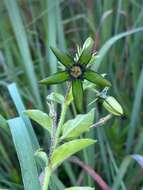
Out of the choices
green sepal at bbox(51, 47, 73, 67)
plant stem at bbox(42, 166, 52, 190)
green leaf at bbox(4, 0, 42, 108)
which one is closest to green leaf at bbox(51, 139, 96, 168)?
plant stem at bbox(42, 166, 52, 190)

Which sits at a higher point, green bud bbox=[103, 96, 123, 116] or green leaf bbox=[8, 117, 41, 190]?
green bud bbox=[103, 96, 123, 116]

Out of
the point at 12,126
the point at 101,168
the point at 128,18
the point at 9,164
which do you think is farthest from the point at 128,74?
the point at 12,126

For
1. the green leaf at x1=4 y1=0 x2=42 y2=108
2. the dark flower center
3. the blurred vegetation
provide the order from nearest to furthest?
the dark flower center < the blurred vegetation < the green leaf at x1=4 y1=0 x2=42 y2=108

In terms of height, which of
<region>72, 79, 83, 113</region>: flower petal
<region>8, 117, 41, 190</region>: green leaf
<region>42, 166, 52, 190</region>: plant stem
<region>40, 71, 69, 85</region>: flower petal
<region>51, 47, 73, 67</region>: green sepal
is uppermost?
<region>51, 47, 73, 67</region>: green sepal

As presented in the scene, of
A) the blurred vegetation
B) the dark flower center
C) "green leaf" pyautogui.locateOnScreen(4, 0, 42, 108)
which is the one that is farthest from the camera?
"green leaf" pyautogui.locateOnScreen(4, 0, 42, 108)

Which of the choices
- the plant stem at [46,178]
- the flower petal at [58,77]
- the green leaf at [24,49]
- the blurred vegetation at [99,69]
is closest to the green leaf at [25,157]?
the plant stem at [46,178]

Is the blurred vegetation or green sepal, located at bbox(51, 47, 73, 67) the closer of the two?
green sepal, located at bbox(51, 47, 73, 67)

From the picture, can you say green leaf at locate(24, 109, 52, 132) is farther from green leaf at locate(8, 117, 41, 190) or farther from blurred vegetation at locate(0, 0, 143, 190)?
blurred vegetation at locate(0, 0, 143, 190)
